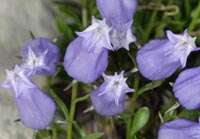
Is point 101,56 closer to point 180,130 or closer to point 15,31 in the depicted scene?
point 180,130

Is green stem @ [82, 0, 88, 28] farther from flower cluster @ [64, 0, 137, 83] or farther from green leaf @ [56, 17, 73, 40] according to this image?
flower cluster @ [64, 0, 137, 83]

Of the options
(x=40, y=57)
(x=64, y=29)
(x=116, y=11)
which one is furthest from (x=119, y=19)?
(x=64, y=29)

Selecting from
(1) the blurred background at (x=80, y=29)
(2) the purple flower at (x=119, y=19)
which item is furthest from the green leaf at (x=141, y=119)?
Result: (2) the purple flower at (x=119, y=19)

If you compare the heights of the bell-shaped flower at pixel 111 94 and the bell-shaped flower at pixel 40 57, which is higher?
the bell-shaped flower at pixel 40 57

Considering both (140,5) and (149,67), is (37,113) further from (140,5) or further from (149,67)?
(140,5)

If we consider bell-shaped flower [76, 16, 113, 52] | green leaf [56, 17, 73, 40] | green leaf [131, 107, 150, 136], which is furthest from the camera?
green leaf [56, 17, 73, 40]

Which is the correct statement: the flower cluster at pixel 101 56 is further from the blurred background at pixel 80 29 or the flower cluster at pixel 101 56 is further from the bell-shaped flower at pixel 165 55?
the blurred background at pixel 80 29

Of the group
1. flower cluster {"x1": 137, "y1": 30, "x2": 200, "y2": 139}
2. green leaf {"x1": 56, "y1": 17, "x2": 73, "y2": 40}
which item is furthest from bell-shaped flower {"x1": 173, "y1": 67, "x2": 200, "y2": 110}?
green leaf {"x1": 56, "y1": 17, "x2": 73, "y2": 40}
